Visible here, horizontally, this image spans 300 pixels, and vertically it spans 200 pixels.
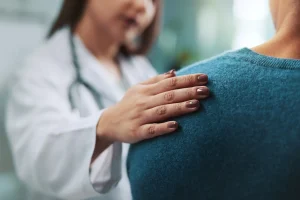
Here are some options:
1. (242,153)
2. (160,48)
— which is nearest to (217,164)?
(242,153)

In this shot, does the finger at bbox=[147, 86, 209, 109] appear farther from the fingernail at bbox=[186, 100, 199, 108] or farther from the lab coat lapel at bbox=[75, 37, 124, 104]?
the lab coat lapel at bbox=[75, 37, 124, 104]

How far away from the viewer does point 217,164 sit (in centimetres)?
39

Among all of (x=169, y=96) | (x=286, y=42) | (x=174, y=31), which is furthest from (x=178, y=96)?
(x=174, y=31)

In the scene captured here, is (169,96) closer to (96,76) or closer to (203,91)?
(203,91)

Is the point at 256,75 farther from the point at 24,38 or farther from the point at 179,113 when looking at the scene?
the point at 24,38

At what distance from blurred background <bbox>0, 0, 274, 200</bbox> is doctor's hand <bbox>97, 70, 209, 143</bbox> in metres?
0.27

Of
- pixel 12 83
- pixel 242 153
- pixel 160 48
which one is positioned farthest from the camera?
pixel 160 48

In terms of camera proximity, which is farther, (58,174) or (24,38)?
(24,38)

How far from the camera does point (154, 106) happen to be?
A: 1.47 ft

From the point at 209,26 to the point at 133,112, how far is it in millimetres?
756

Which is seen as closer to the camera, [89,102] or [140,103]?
[140,103]

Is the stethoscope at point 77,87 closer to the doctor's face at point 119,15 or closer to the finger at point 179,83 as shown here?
the doctor's face at point 119,15

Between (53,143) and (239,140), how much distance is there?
35 cm

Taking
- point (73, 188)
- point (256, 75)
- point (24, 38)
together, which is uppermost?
point (256, 75)
